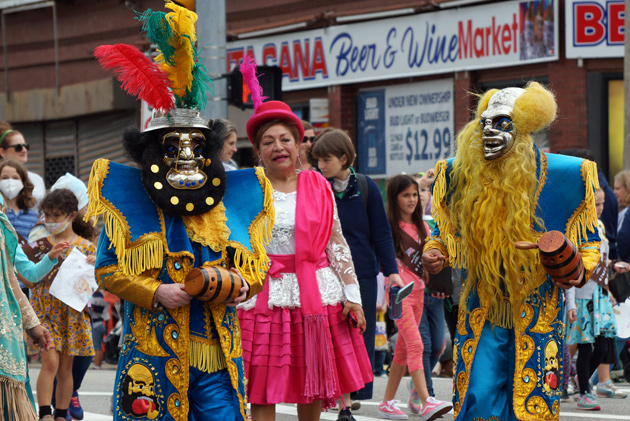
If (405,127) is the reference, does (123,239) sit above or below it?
below

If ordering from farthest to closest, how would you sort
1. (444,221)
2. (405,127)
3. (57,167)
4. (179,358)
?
(57,167), (405,127), (444,221), (179,358)

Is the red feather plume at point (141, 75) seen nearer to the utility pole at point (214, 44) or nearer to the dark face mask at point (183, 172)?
the dark face mask at point (183, 172)

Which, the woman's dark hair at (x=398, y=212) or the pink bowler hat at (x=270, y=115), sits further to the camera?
the woman's dark hair at (x=398, y=212)

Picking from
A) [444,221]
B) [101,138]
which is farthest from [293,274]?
[101,138]

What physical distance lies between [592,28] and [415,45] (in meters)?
3.13

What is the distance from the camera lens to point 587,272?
5410mm

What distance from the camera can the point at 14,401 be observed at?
5.21 metres

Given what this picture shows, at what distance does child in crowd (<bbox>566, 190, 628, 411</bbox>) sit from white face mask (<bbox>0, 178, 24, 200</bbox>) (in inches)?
181

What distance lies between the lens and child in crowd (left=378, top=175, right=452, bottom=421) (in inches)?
329

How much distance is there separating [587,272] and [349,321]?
151 cm

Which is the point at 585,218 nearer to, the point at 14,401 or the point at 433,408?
the point at 14,401

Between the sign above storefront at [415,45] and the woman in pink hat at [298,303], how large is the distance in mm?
9519

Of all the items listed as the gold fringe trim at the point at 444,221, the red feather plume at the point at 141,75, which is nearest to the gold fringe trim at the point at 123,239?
the red feather plume at the point at 141,75

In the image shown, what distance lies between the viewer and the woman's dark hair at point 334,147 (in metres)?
7.82
